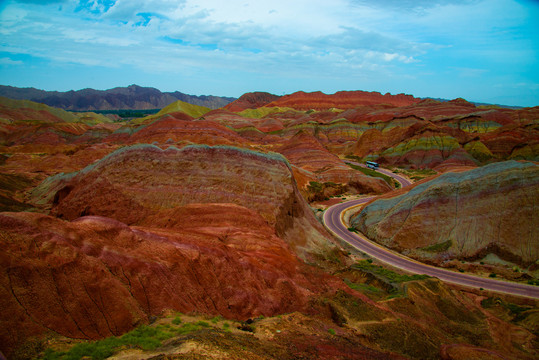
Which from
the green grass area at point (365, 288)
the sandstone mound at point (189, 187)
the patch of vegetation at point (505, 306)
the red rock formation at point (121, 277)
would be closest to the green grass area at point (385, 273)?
the green grass area at point (365, 288)

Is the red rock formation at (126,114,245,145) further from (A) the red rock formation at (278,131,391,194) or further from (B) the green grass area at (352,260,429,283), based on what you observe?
(B) the green grass area at (352,260,429,283)

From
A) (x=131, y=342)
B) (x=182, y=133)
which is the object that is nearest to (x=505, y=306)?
(x=131, y=342)

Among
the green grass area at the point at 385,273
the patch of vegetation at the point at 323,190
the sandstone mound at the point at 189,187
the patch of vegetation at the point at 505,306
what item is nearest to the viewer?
the patch of vegetation at the point at 505,306

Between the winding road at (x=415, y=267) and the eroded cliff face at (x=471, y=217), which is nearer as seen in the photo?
the winding road at (x=415, y=267)

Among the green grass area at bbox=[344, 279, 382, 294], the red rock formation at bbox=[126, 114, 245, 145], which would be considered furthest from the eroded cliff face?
the red rock formation at bbox=[126, 114, 245, 145]

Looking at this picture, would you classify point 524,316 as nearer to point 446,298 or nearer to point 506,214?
point 446,298

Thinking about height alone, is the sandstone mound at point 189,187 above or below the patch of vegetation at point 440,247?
above

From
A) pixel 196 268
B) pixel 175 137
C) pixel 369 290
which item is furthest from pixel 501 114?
pixel 196 268

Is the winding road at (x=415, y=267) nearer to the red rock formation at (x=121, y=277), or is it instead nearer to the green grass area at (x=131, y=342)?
the red rock formation at (x=121, y=277)
